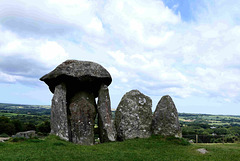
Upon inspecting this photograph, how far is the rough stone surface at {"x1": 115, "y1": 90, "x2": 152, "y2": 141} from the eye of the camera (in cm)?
1814

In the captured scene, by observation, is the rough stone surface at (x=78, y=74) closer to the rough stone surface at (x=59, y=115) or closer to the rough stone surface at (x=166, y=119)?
the rough stone surface at (x=59, y=115)

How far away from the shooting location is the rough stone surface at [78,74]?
18000 millimetres

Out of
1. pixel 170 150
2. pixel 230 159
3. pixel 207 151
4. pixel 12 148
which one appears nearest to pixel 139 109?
pixel 170 150

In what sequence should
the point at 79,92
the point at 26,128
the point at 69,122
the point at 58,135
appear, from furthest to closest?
the point at 26,128
the point at 79,92
the point at 69,122
the point at 58,135

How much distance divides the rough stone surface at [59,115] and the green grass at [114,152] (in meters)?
0.77

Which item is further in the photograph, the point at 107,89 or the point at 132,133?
the point at 107,89

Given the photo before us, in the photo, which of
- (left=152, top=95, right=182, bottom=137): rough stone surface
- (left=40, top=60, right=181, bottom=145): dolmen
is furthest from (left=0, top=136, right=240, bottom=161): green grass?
(left=40, top=60, right=181, bottom=145): dolmen

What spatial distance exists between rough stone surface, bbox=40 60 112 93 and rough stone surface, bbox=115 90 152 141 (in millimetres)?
→ 2858

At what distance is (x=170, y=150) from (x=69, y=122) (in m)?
8.38

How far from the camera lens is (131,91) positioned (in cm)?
1989

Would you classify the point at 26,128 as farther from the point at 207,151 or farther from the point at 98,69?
the point at 207,151

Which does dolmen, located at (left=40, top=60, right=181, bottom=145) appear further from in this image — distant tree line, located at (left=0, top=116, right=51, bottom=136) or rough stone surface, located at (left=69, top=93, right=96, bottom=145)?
distant tree line, located at (left=0, top=116, right=51, bottom=136)

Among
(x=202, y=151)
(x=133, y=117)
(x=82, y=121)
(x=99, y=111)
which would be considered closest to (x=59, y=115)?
(x=82, y=121)

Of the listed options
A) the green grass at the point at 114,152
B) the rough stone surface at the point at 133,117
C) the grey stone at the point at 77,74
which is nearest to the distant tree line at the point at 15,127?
the grey stone at the point at 77,74
